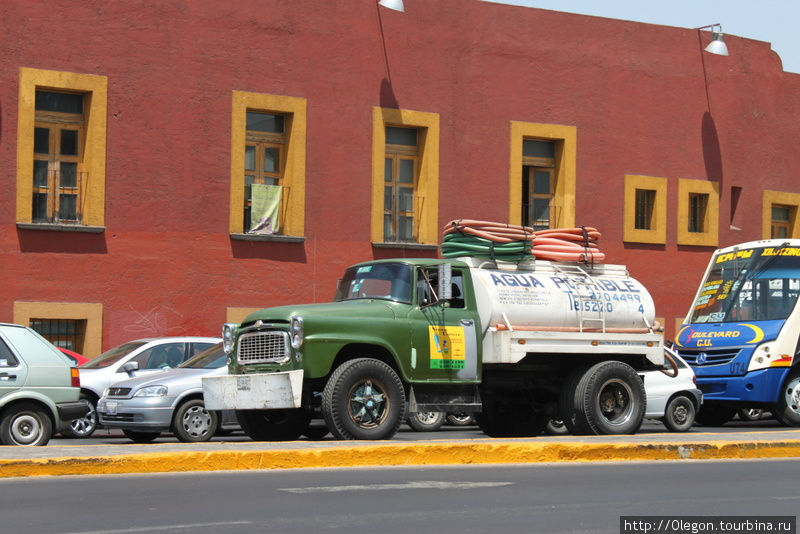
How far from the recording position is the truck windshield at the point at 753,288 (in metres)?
21.2

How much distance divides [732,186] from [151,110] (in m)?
14.4

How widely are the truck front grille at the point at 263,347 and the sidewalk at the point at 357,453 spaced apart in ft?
4.97

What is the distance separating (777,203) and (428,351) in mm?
19061

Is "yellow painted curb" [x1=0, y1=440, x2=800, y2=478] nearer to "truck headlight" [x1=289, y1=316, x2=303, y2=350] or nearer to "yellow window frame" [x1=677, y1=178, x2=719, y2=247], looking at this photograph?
"truck headlight" [x1=289, y1=316, x2=303, y2=350]

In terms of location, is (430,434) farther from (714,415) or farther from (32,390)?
(32,390)

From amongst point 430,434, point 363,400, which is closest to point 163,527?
point 363,400

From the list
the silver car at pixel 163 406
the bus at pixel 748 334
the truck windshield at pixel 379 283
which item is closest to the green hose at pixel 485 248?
the truck windshield at pixel 379 283

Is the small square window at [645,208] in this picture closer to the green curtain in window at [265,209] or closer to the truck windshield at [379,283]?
the green curtain in window at [265,209]

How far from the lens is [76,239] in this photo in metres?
23.5

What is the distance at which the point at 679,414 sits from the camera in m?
20.4

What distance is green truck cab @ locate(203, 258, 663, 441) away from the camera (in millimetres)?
14688

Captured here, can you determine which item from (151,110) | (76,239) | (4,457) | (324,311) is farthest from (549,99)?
(4,457)

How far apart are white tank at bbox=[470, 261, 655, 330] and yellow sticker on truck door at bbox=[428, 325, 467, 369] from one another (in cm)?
47

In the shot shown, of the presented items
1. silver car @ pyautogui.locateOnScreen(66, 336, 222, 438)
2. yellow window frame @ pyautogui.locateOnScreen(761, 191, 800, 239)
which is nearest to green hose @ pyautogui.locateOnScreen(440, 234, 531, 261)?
silver car @ pyautogui.locateOnScreen(66, 336, 222, 438)
